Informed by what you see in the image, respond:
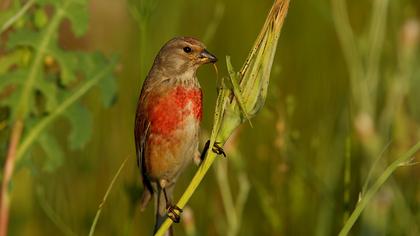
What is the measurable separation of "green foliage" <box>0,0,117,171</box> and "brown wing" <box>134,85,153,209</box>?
4.7 inches

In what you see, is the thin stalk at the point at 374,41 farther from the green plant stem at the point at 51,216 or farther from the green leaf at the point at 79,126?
the green plant stem at the point at 51,216

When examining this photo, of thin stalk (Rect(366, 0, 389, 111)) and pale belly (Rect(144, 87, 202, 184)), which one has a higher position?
thin stalk (Rect(366, 0, 389, 111))

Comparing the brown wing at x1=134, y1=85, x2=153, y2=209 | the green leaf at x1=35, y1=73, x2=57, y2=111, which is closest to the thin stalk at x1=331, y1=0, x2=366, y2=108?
the brown wing at x1=134, y1=85, x2=153, y2=209

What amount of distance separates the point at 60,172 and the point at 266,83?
7.44ft

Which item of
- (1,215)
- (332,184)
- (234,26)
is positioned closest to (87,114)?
(332,184)

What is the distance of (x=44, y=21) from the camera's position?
331 cm

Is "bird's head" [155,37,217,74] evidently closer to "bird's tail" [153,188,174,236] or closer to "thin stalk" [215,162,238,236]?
"thin stalk" [215,162,238,236]

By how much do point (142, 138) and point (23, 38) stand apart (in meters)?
0.52

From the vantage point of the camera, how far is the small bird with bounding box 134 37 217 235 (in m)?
3.07

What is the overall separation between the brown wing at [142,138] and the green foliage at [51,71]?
0.12 metres

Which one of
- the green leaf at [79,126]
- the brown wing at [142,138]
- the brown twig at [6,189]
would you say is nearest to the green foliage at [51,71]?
the green leaf at [79,126]

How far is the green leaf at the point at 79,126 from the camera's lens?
321cm

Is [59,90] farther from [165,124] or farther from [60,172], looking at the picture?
[60,172]

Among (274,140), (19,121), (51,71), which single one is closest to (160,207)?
(51,71)
